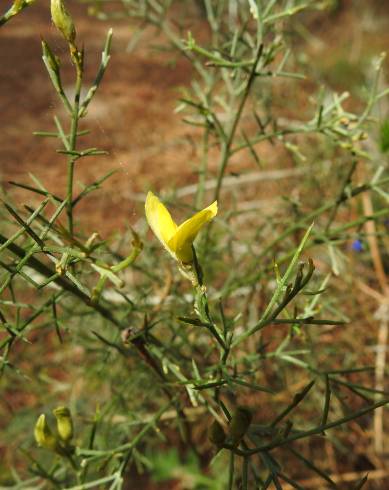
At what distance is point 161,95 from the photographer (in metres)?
3.85

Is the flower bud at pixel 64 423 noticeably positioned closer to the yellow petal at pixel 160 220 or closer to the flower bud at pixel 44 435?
the flower bud at pixel 44 435

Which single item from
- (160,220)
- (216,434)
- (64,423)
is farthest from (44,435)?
(160,220)

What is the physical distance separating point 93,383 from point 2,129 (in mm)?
2348

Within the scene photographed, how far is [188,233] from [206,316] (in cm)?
9

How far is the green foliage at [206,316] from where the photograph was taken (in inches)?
25.5

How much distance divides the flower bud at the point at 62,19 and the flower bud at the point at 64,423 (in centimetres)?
46

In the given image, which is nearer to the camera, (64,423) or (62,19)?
(62,19)

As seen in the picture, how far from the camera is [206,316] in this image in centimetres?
57

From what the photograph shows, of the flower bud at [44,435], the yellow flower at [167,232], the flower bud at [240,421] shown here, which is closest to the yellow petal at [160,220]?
the yellow flower at [167,232]

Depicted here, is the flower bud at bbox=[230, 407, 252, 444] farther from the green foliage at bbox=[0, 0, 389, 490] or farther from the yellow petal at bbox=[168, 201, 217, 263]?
the yellow petal at bbox=[168, 201, 217, 263]

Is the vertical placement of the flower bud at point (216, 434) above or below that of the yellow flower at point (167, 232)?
below

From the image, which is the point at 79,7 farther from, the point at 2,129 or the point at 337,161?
the point at 337,161

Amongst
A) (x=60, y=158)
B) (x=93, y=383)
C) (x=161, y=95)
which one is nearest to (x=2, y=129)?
(x=60, y=158)

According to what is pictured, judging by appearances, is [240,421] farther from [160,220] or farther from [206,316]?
[160,220]
